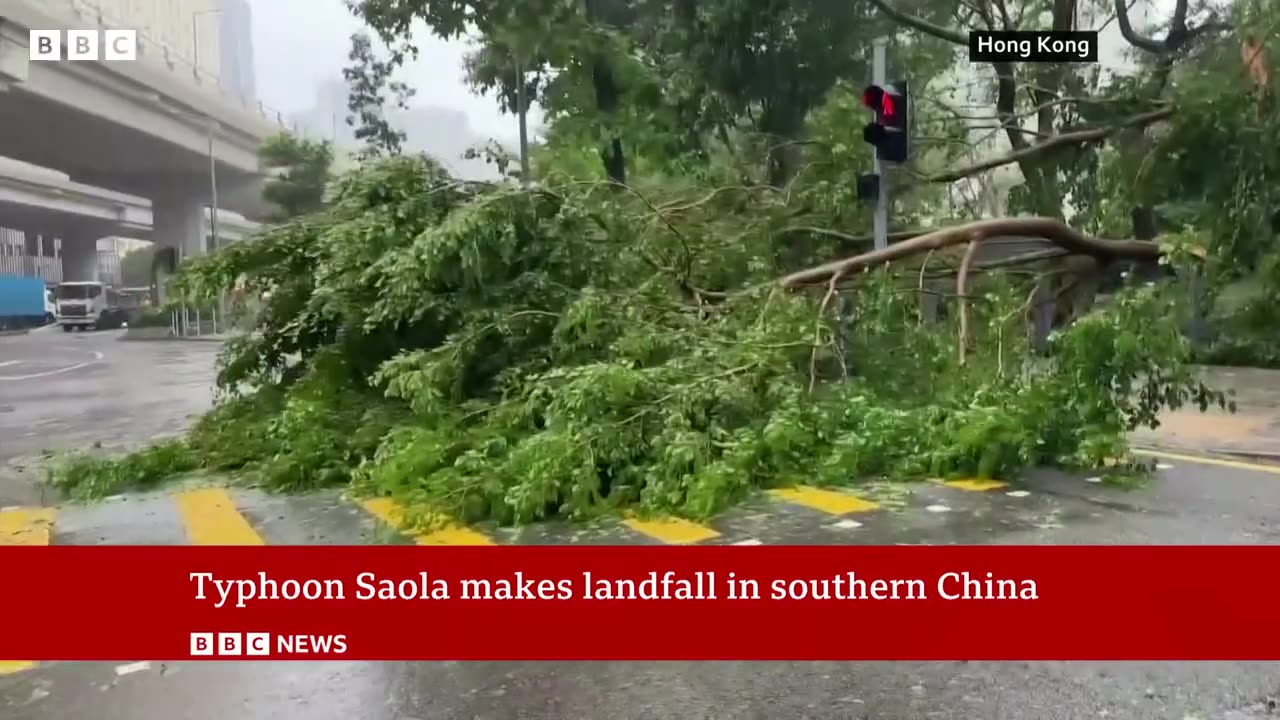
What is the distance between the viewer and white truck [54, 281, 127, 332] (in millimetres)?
26172

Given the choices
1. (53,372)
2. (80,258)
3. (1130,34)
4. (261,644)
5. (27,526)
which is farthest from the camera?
(80,258)

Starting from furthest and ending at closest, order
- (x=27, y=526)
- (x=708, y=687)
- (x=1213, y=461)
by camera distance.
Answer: (x=1213, y=461) < (x=27, y=526) < (x=708, y=687)

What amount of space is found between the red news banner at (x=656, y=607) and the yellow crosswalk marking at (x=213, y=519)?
724 millimetres

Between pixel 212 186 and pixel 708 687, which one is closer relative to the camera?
pixel 708 687

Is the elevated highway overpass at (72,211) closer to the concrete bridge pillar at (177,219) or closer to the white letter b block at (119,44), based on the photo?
the concrete bridge pillar at (177,219)

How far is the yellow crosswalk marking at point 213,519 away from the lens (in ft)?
17.4

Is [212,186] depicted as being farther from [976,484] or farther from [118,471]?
[976,484]

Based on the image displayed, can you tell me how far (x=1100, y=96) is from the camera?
33.3 ft

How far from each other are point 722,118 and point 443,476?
936cm

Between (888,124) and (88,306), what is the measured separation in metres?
27.8

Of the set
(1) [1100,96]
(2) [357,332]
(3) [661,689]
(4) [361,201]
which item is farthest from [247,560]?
(1) [1100,96]

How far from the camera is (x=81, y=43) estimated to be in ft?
18.9

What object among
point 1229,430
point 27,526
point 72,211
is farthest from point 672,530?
point 72,211

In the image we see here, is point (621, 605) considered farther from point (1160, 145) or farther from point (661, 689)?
point (1160, 145)
